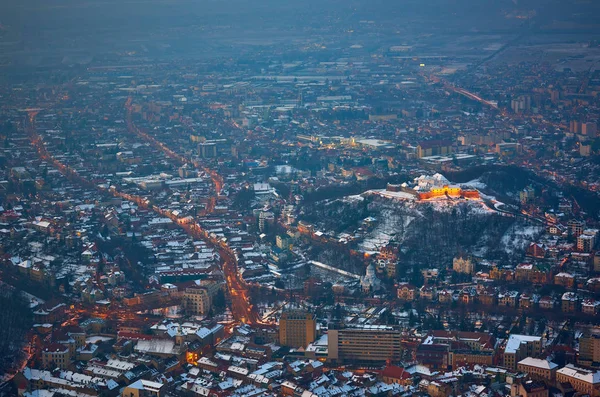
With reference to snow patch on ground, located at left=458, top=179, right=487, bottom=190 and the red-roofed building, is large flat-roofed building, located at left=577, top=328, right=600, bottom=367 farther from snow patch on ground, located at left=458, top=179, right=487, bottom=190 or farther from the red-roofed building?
snow patch on ground, located at left=458, top=179, right=487, bottom=190

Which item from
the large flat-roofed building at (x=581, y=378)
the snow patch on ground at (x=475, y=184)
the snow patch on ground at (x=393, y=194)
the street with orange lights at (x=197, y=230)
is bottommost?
the street with orange lights at (x=197, y=230)

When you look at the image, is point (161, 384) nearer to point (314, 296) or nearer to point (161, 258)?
point (314, 296)

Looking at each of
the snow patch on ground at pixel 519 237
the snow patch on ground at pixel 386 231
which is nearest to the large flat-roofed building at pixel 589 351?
the snow patch on ground at pixel 519 237

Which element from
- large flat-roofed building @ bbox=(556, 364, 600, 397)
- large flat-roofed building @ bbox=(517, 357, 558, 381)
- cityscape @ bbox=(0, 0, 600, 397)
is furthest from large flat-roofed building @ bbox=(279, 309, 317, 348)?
large flat-roofed building @ bbox=(556, 364, 600, 397)

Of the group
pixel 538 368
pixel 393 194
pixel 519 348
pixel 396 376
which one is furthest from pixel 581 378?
pixel 393 194

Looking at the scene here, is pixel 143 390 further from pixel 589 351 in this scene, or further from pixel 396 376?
pixel 589 351

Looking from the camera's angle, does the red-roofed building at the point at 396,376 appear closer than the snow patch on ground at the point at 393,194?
Yes

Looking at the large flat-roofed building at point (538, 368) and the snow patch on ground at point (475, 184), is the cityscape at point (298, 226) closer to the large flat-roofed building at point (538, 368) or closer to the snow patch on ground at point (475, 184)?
the large flat-roofed building at point (538, 368)
